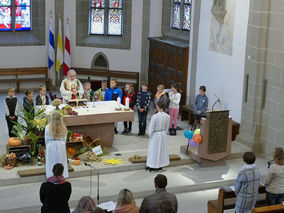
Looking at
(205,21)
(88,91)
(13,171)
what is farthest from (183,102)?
(13,171)

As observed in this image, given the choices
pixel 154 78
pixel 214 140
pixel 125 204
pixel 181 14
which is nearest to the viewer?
pixel 125 204

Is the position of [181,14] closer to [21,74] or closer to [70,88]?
[70,88]

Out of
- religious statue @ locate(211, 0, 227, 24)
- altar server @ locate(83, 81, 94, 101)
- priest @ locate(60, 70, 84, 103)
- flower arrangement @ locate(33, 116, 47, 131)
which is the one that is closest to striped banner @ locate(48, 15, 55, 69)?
altar server @ locate(83, 81, 94, 101)

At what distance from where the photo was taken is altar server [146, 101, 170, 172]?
10625mm

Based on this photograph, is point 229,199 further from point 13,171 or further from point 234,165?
point 13,171

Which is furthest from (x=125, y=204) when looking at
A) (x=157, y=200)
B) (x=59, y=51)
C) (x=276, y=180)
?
(x=59, y=51)

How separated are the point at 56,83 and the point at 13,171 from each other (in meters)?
8.31

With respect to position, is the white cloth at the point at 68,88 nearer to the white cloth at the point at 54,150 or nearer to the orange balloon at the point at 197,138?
the white cloth at the point at 54,150

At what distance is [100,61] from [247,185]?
11.4m

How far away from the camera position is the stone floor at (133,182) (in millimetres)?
9516

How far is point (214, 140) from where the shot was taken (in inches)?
436

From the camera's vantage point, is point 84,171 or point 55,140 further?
point 84,171

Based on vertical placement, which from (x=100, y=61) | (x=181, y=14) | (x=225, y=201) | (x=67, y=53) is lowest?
(x=225, y=201)

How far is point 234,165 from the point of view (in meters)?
11.7
